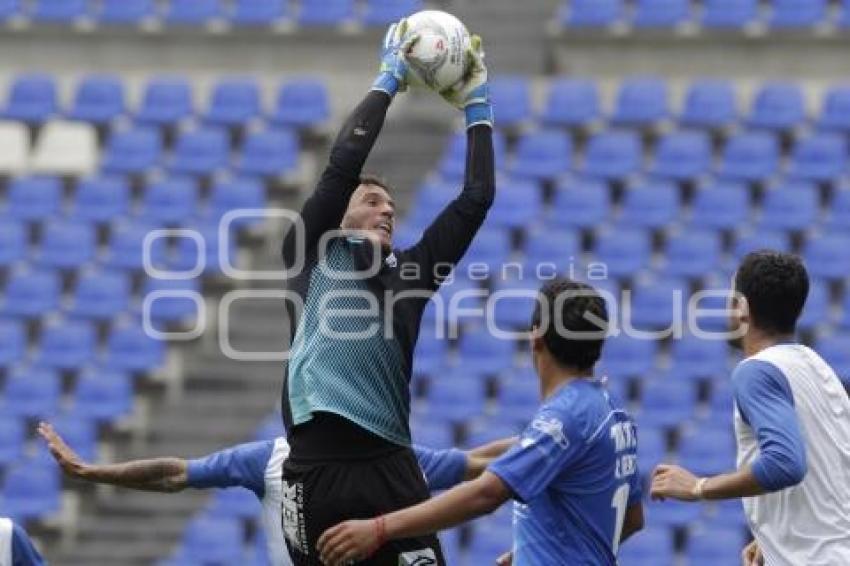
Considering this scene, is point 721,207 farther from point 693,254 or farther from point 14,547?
point 14,547

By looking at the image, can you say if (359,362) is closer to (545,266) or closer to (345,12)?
(545,266)

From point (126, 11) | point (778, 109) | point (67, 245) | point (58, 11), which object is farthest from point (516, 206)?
point (58, 11)

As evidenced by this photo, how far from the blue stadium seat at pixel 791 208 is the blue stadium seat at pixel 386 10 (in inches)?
175

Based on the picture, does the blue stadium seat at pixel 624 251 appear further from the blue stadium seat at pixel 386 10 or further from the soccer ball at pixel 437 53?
the soccer ball at pixel 437 53

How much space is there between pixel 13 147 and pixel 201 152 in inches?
75.8

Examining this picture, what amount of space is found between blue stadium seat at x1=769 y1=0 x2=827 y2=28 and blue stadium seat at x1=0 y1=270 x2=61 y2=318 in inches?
265

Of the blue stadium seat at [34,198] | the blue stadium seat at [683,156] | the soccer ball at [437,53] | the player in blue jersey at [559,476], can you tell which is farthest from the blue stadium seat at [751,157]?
the player in blue jersey at [559,476]

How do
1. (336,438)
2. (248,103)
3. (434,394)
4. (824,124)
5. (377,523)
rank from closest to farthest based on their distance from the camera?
Result: (377,523) < (336,438) < (434,394) < (824,124) < (248,103)

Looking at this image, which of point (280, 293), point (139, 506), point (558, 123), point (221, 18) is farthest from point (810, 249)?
point (221, 18)

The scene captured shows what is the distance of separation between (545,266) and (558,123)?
2.13m

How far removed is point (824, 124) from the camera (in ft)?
54.1

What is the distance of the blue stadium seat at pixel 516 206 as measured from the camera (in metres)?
16.1

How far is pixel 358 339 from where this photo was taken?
637 centimetres

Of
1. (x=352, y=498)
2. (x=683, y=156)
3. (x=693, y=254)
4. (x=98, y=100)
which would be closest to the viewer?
(x=352, y=498)
